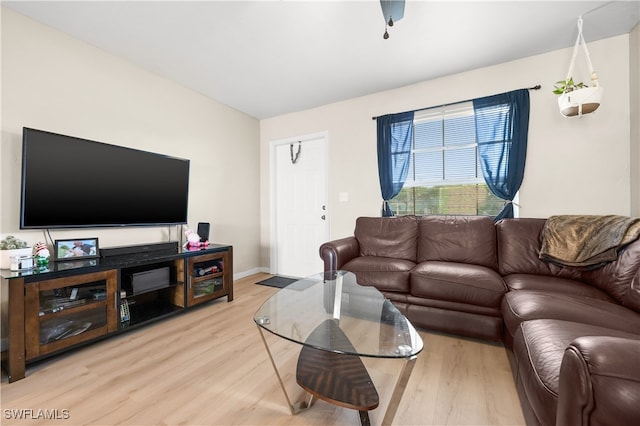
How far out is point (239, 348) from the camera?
1938 mm

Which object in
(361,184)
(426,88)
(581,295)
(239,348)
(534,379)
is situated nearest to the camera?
(534,379)

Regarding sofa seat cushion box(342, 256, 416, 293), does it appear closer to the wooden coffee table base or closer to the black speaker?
the wooden coffee table base

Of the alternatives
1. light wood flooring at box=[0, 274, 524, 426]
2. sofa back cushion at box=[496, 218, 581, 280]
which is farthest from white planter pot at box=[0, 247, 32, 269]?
sofa back cushion at box=[496, 218, 581, 280]

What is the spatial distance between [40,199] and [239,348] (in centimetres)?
186

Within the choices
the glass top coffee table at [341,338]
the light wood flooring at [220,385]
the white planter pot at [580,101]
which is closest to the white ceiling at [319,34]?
the white planter pot at [580,101]

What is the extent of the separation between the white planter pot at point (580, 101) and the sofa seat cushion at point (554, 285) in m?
1.40

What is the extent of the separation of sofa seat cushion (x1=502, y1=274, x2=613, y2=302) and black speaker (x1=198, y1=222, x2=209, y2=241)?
2.93 m

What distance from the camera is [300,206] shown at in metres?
3.98

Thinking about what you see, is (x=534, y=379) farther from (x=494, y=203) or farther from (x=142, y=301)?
(x=142, y=301)

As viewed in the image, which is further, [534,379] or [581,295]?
[581,295]

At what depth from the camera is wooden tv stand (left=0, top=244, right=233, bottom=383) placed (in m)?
1.57

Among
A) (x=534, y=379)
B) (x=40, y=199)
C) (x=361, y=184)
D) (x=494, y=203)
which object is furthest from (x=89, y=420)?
(x=494, y=203)

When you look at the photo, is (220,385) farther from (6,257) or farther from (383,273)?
(6,257)

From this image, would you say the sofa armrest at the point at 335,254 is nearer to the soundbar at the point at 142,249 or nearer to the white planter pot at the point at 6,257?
the soundbar at the point at 142,249
